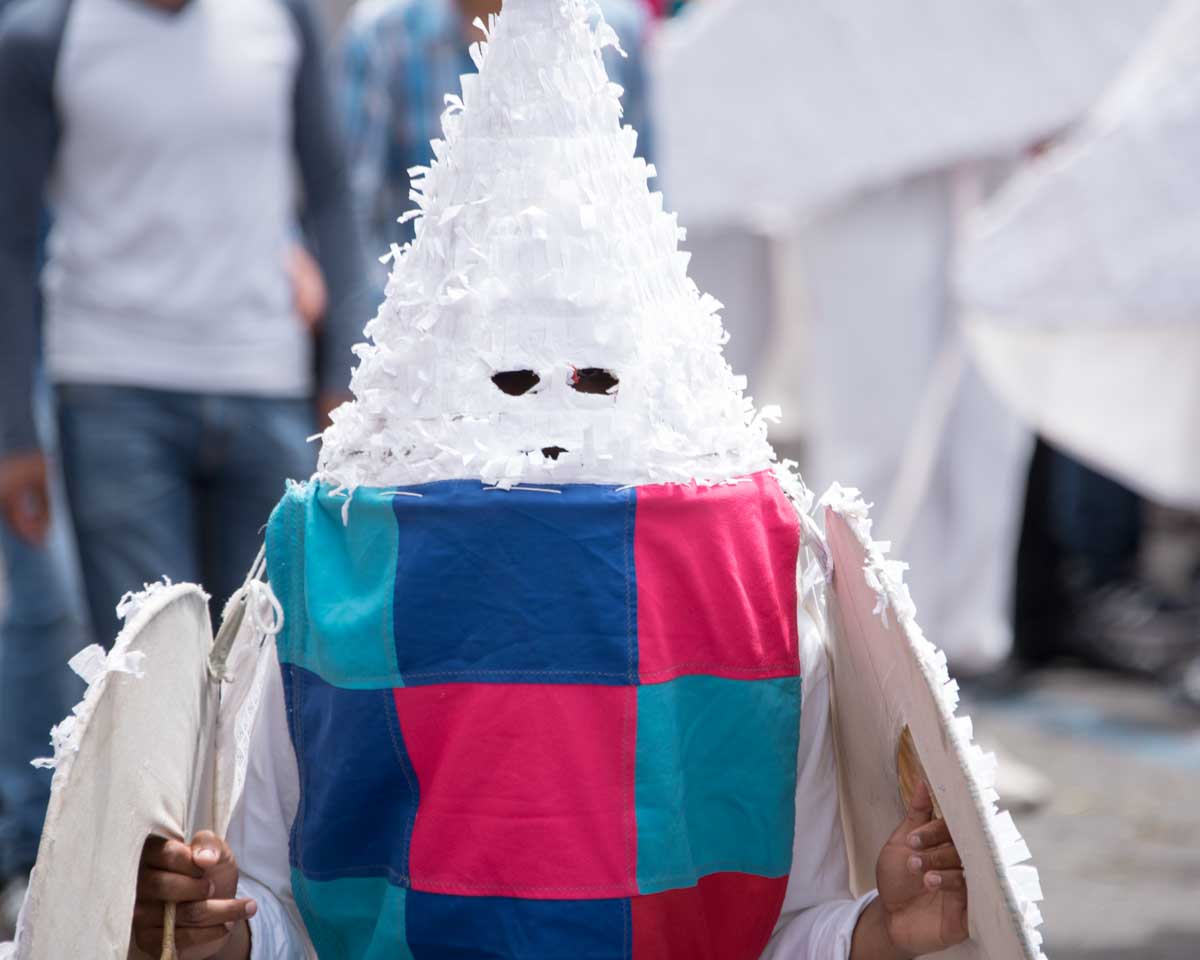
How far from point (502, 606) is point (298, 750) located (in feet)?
0.88

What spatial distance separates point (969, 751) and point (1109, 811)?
2641 mm

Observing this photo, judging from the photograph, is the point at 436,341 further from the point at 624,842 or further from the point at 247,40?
the point at 247,40

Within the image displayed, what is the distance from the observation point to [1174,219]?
2.88 m

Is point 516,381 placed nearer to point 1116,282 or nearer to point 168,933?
point 168,933

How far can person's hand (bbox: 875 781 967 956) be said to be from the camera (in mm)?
1560

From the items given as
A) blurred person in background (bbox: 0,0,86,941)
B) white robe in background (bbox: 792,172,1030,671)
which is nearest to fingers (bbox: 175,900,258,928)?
blurred person in background (bbox: 0,0,86,941)

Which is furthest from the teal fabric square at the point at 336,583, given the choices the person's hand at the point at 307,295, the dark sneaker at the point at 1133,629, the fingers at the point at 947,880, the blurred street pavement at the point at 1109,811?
the dark sneaker at the point at 1133,629

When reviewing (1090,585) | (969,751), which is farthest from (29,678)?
(1090,585)

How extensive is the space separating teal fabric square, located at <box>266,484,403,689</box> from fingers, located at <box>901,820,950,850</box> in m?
0.49

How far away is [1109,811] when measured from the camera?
3883 millimetres

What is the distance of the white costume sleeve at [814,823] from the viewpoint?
1775 millimetres

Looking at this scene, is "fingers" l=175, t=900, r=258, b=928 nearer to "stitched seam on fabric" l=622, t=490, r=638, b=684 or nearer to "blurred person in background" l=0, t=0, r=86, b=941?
"stitched seam on fabric" l=622, t=490, r=638, b=684

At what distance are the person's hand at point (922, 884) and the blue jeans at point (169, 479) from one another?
1.40 meters

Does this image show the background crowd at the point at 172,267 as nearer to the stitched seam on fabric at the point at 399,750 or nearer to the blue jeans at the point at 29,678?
the blue jeans at the point at 29,678
